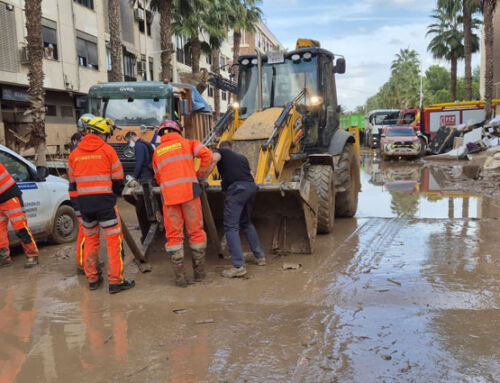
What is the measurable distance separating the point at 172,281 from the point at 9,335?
1.82 m

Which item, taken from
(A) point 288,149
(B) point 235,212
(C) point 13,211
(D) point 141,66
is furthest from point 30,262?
(D) point 141,66

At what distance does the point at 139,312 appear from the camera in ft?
14.7

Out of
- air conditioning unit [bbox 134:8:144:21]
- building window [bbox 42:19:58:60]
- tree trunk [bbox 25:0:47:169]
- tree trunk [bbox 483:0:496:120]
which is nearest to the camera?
tree trunk [bbox 25:0:47:169]

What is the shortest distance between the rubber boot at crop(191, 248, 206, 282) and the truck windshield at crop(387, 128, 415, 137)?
779 inches

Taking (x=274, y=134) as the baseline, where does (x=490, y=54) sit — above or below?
above

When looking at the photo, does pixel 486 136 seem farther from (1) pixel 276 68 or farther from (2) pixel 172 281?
(2) pixel 172 281

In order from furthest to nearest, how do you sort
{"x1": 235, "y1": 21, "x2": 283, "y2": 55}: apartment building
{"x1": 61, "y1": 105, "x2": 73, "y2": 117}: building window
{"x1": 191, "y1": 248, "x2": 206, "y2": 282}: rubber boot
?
{"x1": 235, "y1": 21, "x2": 283, "y2": 55}: apartment building, {"x1": 61, "y1": 105, "x2": 73, "y2": 117}: building window, {"x1": 191, "y1": 248, "x2": 206, "y2": 282}: rubber boot

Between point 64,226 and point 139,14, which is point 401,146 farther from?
point 64,226

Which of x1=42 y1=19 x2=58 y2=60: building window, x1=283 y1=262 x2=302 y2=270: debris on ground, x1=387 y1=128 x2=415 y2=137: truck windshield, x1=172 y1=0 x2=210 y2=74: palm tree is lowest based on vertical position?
x1=283 y1=262 x2=302 y2=270: debris on ground

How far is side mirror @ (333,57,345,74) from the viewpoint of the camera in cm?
815

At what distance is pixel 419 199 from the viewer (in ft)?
35.8

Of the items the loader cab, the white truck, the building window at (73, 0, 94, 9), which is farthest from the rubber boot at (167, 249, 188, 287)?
the white truck

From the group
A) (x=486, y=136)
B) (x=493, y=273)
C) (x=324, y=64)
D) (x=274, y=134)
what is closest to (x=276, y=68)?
(x=324, y=64)

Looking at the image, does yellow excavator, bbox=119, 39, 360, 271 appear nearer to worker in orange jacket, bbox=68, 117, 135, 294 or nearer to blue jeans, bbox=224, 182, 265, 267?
blue jeans, bbox=224, 182, 265, 267
